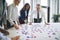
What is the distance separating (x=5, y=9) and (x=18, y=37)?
0.39 metres

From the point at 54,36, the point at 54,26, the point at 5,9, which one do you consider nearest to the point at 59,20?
the point at 54,26

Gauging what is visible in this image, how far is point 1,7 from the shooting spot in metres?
1.57

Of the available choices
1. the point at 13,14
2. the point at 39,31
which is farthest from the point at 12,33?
the point at 39,31

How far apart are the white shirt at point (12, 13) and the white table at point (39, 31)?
0.16 meters

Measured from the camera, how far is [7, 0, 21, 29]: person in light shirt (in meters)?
1.64

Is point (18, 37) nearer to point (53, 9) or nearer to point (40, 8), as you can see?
point (40, 8)

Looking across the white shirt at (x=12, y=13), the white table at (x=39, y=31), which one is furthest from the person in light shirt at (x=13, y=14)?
the white table at (x=39, y=31)

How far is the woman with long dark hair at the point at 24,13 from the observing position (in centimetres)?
172

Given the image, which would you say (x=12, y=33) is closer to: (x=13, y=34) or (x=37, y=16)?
(x=13, y=34)

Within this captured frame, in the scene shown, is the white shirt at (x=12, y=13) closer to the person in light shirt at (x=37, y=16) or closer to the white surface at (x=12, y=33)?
the white surface at (x=12, y=33)

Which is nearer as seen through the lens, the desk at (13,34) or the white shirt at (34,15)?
the desk at (13,34)

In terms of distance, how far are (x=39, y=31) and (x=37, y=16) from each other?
0.21 meters

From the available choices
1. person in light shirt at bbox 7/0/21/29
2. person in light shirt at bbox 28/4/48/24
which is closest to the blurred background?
person in light shirt at bbox 28/4/48/24

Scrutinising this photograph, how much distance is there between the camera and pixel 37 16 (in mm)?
1781
